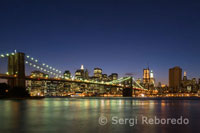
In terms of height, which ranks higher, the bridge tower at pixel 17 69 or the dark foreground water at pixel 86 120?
the bridge tower at pixel 17 69

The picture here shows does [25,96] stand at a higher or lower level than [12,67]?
lower

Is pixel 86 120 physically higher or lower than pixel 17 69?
lower

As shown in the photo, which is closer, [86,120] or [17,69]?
[86,120]

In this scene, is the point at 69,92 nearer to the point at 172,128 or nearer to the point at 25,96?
the point at 25,96

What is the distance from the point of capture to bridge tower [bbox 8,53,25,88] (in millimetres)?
56094

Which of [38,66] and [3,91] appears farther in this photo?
[38,66]

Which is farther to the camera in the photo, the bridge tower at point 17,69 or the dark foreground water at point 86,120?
the bridge tower at point 17,69

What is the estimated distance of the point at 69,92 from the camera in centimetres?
11731

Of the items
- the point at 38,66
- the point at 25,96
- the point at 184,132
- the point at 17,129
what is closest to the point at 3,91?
the point at 25,96

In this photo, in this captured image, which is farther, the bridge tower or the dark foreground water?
the bridge tower

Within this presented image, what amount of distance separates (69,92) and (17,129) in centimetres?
10332

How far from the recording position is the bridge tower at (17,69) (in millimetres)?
56094

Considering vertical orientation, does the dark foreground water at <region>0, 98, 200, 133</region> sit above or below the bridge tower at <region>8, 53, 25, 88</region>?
below

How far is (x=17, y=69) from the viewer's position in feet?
186
